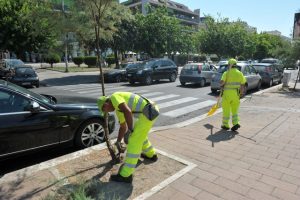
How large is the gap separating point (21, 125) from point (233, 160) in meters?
3.51

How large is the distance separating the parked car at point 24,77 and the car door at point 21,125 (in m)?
12.1

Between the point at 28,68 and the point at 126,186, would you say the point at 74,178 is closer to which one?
the point at 126,186

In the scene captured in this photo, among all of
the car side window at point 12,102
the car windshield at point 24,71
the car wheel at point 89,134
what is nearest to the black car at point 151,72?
the car windshield at point 24,71

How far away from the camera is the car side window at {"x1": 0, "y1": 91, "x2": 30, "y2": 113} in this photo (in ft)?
13.9

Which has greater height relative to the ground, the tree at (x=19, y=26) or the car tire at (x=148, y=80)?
the tree at (x=19, y=26)

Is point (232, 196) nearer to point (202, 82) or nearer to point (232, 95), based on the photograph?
point (232, 95)

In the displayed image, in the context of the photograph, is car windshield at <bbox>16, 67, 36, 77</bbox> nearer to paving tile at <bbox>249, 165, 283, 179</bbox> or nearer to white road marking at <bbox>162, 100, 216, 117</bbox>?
white road marking at <bbox>162, 100, 216, 117</bbox>

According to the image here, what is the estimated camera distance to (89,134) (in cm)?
521

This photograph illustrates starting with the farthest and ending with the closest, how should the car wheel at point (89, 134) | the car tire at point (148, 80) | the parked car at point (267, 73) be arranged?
the car tire at point (148, 80)
the parked car at point (267, 73)
the car wheel at point (89, 134)

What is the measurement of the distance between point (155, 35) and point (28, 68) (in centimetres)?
1179

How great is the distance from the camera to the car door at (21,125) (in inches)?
164

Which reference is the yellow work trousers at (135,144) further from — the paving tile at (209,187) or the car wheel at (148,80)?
the car wheel at (148,80)

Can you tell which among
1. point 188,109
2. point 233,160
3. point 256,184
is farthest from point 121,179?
point 188,109

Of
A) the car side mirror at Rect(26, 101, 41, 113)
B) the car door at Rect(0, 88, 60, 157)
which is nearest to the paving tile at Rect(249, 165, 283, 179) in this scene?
the car door at Rect(0, 88, 60, 157)
